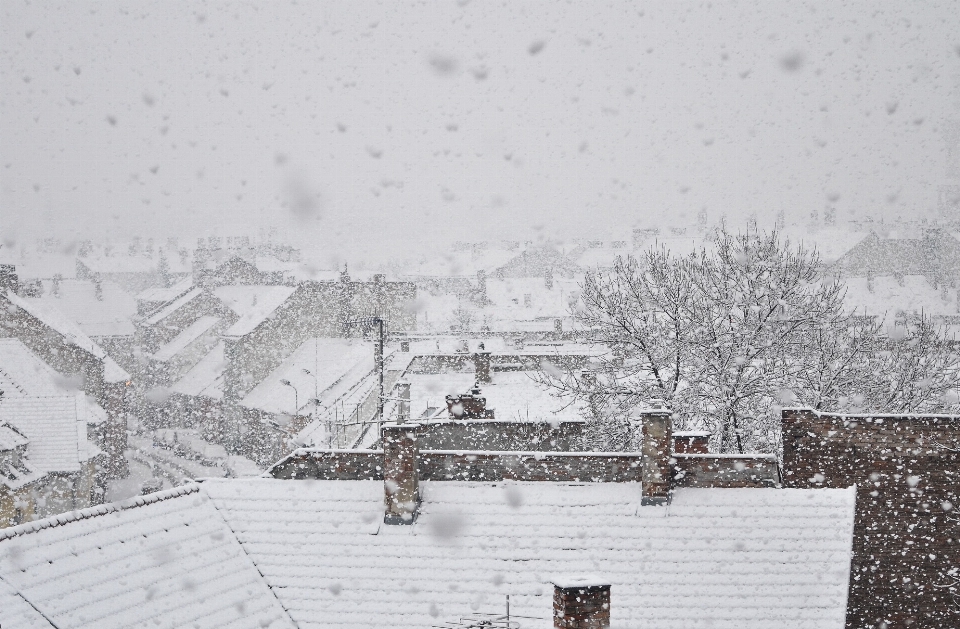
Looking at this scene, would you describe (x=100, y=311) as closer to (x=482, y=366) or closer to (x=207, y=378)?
(x=207, y=378)

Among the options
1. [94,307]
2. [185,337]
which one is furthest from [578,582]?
[94,307]

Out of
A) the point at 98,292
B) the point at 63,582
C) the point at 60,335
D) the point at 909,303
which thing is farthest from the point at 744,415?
the point at 98,292

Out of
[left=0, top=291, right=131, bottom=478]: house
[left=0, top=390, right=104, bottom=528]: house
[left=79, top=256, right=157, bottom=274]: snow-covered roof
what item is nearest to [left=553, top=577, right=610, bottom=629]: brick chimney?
[left=0, top=390, right=104, bottom=528]: house

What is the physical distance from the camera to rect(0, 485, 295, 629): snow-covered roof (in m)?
9.12

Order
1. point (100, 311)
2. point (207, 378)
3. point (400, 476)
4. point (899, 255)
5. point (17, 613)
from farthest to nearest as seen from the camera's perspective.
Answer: point (899, 255) < point (100, 311) < point (207, 378) < point (400, 476) < point (17, 613)

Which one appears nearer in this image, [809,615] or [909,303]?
[809,615]

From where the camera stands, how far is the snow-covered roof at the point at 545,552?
9750 millimetres

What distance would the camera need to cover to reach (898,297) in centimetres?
4603

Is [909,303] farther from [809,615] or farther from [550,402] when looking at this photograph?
[809,615]

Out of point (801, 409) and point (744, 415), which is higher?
point (801, 409)

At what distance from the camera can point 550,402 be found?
68.9 ft

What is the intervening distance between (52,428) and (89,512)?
15.9 metres

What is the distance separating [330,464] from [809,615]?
7271 mm

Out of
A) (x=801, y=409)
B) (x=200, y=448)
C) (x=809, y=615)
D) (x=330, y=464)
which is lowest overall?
(x=200, y=448)
